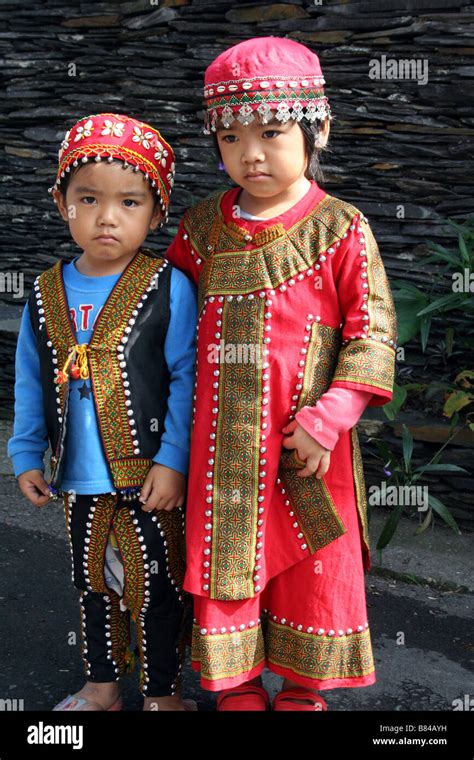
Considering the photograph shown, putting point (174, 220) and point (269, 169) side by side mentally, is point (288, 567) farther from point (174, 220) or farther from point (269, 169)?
point (174, 220)

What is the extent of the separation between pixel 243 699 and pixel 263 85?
1682mm

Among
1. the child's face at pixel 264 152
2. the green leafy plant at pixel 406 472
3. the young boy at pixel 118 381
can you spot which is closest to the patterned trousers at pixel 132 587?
the young boy at pixel 118 381

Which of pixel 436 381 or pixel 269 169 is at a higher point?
pixel 269 169

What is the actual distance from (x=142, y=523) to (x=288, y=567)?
41cm

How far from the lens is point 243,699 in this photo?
2734 mm

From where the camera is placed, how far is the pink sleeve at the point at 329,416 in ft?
7.84

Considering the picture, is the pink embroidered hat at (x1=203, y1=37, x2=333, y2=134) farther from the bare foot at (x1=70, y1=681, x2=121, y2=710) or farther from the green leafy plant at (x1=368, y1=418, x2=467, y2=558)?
the green leafy plant at (x1=368, y1=418, x2=467, y2=558)

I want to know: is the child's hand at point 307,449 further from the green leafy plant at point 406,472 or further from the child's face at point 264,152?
the green leafy plant at point 406,472

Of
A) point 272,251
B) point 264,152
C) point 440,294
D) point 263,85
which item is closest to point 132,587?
point 272,251

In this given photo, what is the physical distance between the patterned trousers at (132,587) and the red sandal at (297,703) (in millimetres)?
296

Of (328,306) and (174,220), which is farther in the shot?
(174,220)

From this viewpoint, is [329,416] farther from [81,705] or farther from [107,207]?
[81,705]

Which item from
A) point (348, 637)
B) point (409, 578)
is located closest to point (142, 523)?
point (348, 637)
